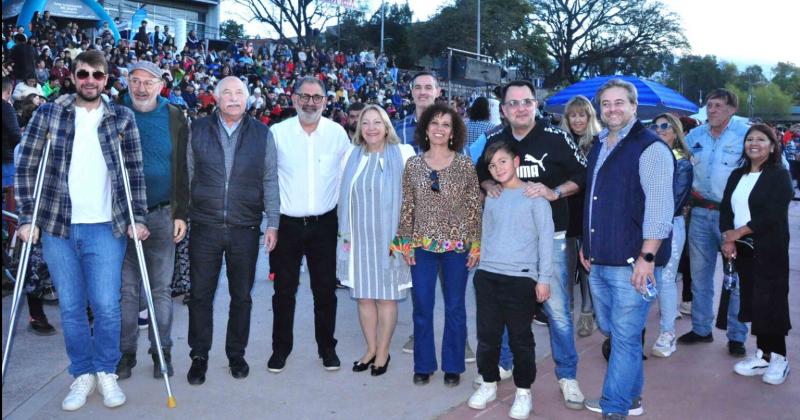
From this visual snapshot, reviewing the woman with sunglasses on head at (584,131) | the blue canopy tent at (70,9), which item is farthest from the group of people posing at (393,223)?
the blue canopy tent at (70,9)

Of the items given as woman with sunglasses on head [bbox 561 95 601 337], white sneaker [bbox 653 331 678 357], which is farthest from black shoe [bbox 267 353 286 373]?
white sneaker [bbox 653 331 678 357]

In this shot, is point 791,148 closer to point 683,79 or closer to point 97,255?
point 97,255

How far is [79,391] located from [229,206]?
55.3 inches

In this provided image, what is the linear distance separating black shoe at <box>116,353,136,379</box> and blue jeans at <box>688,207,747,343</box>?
13.6 ft

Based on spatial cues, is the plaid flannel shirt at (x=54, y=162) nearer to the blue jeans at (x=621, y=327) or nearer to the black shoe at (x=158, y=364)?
the black shoe at (x=158, y=364)

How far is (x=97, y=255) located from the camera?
393 centimetres

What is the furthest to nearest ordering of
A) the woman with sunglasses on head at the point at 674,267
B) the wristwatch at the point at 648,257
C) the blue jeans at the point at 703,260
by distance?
1. the blue jeans at the point at 703,260
2. the woman with sunglasses on head at the point at 674,267
3. the wristwatch at the point at 648,257

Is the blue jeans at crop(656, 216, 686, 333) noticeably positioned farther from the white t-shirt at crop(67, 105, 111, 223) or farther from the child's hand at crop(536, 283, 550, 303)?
the white t-shirt at crop(67, 105, 111, 223)

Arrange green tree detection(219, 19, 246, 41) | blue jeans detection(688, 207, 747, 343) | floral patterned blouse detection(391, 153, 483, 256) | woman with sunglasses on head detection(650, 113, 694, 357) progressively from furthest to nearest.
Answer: green tree detection(219, 19, 246, 41)
blue jeans detection(688, 207, 747, 343)
woman with sunglasses on head detection(650, 113, 694, 357)
floral patterned blouse detection(391, 153, 483, 256)

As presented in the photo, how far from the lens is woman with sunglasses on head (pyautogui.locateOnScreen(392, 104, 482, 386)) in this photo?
13.8ft

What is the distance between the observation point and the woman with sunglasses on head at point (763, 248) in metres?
4.44

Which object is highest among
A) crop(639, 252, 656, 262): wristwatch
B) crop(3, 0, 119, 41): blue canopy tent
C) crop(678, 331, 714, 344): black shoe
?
crop(3, 0, 119, 41): blue canopy tent

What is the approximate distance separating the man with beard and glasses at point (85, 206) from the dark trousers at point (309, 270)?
3.07 ft

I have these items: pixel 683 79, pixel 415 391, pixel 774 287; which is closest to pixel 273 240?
pixel 415 391
